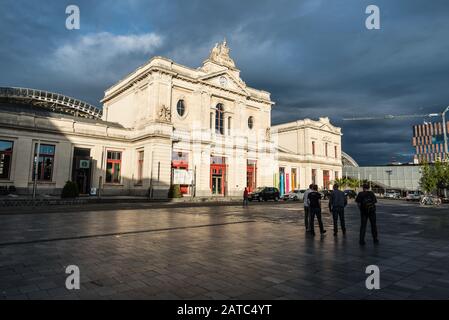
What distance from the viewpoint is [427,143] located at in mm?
115750

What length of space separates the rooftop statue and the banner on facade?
1726 cm

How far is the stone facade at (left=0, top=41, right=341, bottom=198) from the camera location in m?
28.7

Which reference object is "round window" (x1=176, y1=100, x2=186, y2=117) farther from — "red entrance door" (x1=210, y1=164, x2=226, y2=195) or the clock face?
"red entrance door" (x1=210, y1=164, x2=226, y2=195)

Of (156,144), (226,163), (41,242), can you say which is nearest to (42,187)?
(156,144)

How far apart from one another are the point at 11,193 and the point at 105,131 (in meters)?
11.3

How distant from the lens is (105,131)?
108ft

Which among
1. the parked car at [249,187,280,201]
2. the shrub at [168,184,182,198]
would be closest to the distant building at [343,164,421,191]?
the parked car at [249,187,280,201]

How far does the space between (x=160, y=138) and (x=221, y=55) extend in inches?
708

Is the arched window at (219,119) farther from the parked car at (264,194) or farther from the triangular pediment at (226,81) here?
the parked car at (264,194)

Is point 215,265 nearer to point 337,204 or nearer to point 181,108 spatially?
point 337,204

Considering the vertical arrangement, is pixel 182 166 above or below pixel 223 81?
below

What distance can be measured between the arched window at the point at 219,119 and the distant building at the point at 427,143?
104430 millimetres

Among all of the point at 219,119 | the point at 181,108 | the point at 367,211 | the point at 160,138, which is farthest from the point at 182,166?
the point at 367,211
